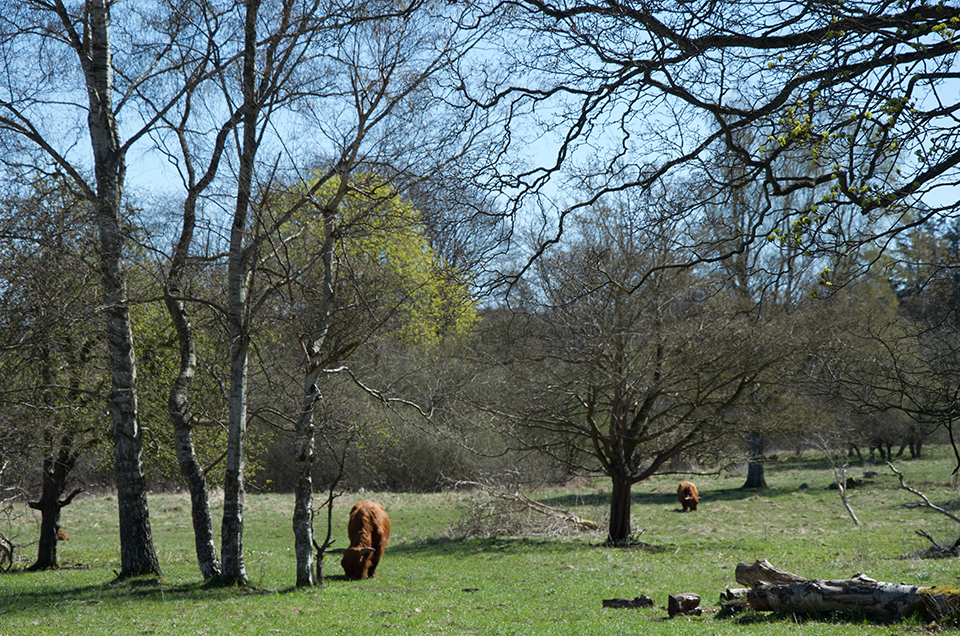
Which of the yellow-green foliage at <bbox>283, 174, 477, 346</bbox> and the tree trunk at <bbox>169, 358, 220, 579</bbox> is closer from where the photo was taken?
the yellow-green foliage at <bbox>283, 174, 477, 346</bbox>

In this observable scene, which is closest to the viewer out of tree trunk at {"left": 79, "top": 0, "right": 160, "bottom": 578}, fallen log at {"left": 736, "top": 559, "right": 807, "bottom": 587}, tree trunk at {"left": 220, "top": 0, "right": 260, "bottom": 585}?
fallen log at {"left": 736, "top": 559, "right": 807, "bottom": 587}

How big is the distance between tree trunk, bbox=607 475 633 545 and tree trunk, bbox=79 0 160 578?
11.0 m

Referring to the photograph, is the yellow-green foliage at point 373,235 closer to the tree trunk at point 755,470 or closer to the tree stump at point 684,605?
the tree stump at point 684,605

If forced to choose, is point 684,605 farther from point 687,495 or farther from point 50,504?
point 687,495

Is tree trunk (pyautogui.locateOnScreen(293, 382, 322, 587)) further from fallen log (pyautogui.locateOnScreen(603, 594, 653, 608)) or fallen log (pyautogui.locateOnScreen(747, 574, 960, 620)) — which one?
fallen log (pyautogui.locateOnScreen(747, 574, 960, 620))

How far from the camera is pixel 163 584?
10.5 m

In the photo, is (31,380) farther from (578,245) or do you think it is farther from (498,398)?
(578,245)

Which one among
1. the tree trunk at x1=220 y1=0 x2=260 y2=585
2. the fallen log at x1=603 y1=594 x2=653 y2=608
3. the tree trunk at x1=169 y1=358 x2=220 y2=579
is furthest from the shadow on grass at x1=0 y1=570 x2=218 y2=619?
the fallen log at x1=603 y1=594 x2=653 y2=608

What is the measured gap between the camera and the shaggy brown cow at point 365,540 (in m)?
12.8

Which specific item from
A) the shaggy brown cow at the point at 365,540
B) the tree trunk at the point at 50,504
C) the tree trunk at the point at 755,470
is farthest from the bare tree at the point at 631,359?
the tree trunk at the point at 755,470

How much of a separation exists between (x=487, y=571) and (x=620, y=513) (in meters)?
5.07

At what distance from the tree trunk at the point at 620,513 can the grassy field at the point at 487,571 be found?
1.92 ft

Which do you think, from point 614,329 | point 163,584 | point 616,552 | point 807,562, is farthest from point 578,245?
point 163,584

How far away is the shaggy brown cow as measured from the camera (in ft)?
42.1
